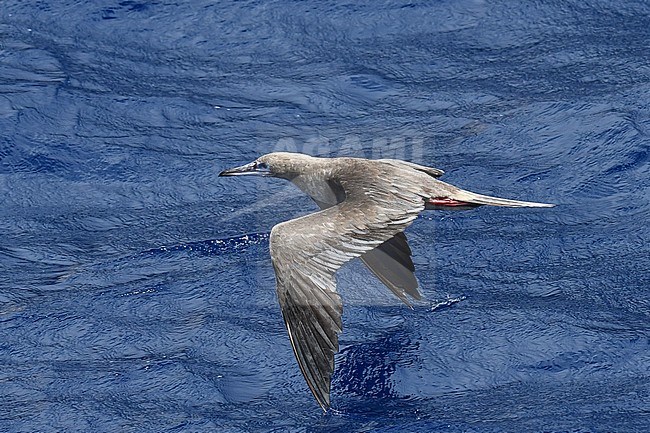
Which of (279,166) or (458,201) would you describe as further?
(279,166)

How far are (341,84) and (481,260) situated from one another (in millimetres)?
2824

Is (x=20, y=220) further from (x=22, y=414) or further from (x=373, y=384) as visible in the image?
(x=373, y=384)

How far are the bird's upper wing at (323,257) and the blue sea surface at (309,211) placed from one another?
58cm

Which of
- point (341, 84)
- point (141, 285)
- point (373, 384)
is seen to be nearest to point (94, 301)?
point (141, 285)

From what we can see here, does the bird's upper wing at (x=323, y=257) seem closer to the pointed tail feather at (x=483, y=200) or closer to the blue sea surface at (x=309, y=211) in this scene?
the pointed tail feather at (x=483, y=200)

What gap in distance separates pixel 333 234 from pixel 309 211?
2.37 meters

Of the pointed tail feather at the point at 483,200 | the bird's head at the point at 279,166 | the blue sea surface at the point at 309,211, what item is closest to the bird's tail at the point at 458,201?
the pointed tail feather at the point at 483,200

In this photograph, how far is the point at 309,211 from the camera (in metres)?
8.93

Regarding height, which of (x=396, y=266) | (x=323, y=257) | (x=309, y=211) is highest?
(x=323, y=257)

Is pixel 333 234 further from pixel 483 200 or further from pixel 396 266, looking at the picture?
pixel 483 200

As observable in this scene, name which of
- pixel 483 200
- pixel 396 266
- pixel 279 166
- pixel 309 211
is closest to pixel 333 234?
pixel 396 266

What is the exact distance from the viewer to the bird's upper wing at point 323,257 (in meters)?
6.06

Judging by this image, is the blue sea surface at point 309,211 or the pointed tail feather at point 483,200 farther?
the pointed tail feather at point 483,200

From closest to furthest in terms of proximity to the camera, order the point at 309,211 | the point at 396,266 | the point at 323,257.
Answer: the point at 323,257 → the point at 396,266 → the point at 309,211
